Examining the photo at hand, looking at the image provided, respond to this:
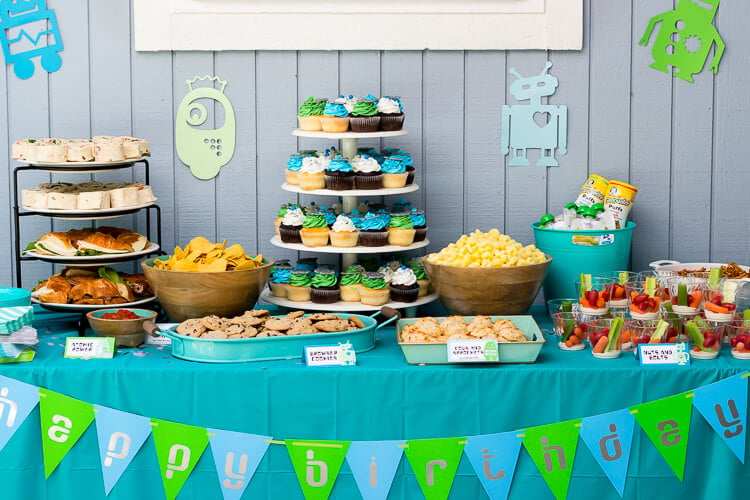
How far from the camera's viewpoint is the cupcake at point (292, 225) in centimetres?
372

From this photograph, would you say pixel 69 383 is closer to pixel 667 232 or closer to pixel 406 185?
pixel 406 185

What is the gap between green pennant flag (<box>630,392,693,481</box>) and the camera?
3150 millimetres

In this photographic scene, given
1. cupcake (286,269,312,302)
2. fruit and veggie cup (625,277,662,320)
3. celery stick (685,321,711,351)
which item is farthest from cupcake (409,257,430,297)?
celery stick (685,321,711,351)

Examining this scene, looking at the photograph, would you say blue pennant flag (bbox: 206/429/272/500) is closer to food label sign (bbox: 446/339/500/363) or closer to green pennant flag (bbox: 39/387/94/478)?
green pennant flag (bbox: 39/387/94/478)

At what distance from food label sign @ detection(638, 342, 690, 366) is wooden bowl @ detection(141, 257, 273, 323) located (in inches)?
52.1

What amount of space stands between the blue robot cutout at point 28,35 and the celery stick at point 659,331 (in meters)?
2.51

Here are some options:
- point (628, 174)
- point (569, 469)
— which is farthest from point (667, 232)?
point (569, 469)

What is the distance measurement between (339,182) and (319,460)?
103 centimetres

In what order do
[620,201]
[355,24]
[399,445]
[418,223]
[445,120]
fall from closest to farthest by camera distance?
[399,445] → [418,223] → [620,201] → [355,24] → [445,120]

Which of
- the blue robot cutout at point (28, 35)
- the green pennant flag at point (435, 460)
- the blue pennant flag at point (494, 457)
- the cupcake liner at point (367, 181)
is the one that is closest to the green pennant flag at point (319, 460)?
the green pennant flag at point (435, 460)

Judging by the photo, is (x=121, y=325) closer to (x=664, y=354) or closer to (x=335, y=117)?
(x=335, y=117)

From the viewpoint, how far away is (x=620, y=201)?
3930 millimetres

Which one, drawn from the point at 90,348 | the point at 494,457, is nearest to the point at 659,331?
the point at 494,457

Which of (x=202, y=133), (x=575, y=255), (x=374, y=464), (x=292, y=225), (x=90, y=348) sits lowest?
(x=374, y=464)
